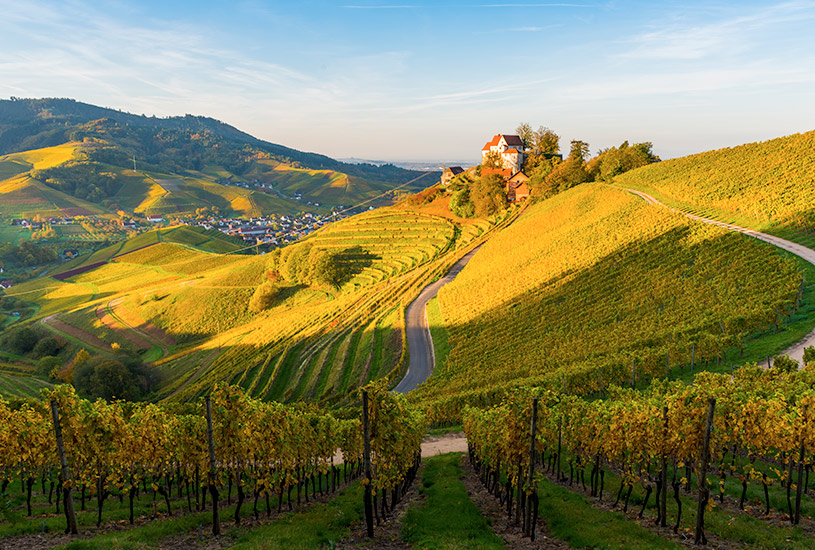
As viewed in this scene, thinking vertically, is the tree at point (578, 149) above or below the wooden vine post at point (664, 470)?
above

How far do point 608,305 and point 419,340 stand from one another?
30.2m

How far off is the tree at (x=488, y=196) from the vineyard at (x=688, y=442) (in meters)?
115

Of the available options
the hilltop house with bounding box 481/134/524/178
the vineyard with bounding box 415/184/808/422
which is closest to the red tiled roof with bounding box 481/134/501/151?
the hilltop house with bounding box 481/134/524/178

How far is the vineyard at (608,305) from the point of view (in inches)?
1567

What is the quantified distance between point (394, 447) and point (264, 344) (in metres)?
77.6

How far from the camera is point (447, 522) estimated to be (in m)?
20.6

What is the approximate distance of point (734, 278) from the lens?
50562mm

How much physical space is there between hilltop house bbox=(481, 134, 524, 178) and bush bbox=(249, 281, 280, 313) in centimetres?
9113

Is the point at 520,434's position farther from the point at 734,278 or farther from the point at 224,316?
the point at 224,316

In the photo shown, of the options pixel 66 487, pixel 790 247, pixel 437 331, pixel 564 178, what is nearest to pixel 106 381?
pixel 437 331

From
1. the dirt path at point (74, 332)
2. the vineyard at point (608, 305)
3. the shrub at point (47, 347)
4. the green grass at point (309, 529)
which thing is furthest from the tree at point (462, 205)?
the green grass at point (309, 529)

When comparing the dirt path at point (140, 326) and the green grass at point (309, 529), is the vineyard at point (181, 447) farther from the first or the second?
the dirt path at point (140, 326)

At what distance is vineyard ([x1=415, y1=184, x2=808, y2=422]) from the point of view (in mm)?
39812

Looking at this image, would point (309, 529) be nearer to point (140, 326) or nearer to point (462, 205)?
point (140, 326)
